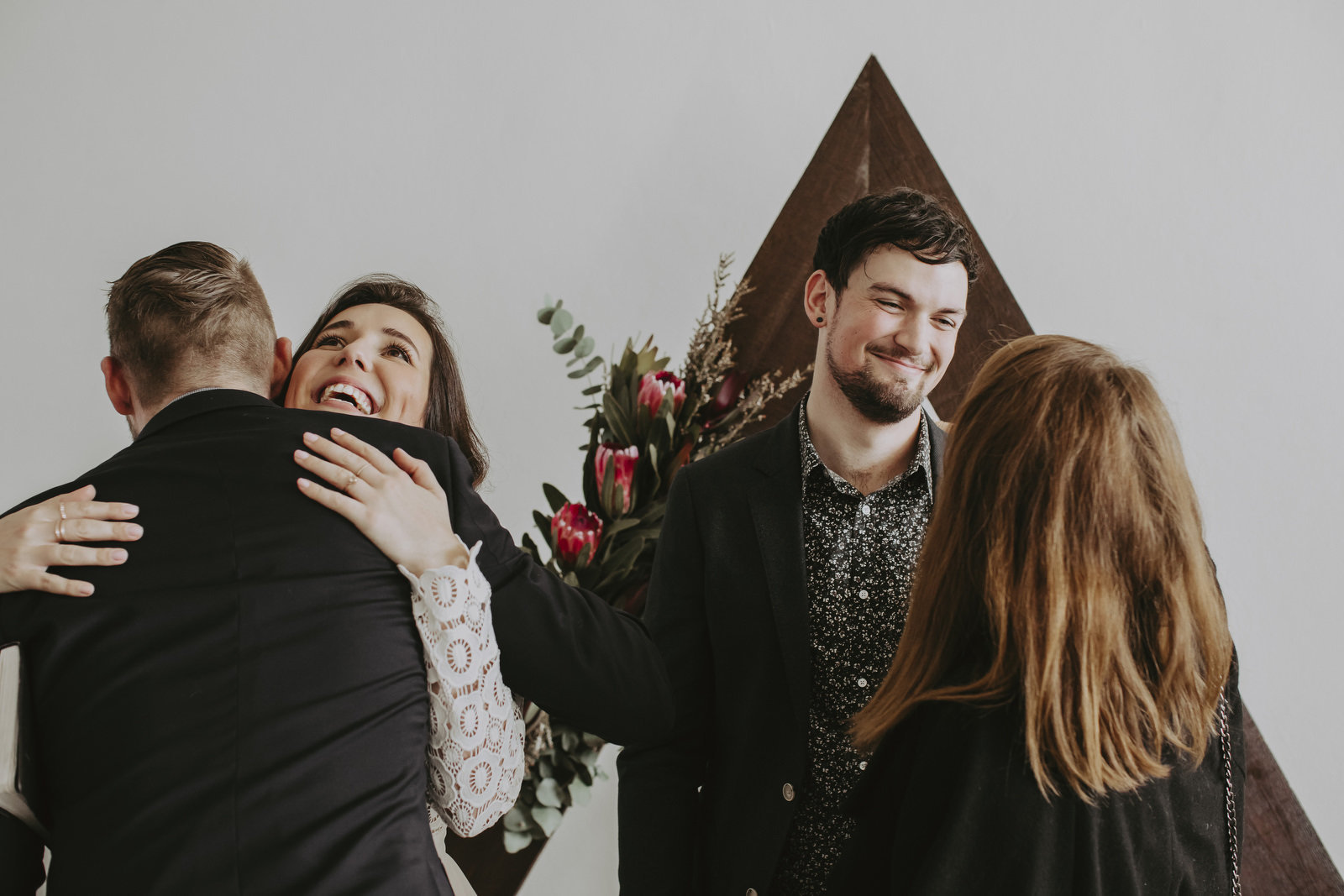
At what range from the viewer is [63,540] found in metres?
1.00

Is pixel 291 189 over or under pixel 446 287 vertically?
over

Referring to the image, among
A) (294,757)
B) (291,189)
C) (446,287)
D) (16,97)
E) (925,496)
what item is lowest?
(294,757)

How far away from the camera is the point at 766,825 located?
4.47 feet

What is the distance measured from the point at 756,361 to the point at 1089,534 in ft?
4.43

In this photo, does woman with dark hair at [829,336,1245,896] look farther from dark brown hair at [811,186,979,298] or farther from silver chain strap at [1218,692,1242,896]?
dark brown hair at [811,186,979,298]

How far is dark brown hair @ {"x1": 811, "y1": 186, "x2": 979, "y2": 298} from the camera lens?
4.97 ft

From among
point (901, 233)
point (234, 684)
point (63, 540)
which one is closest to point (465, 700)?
point (234, 684)

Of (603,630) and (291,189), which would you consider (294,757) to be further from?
(291,189)

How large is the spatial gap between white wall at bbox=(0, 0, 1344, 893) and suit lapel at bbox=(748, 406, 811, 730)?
75 centimetres

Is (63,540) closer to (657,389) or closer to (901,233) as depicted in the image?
(657,389)

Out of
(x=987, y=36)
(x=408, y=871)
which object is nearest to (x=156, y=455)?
(x=408, y=871)

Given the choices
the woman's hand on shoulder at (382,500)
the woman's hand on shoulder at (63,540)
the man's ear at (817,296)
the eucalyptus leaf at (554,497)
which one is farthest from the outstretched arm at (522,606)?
the man's ear at (817,296)

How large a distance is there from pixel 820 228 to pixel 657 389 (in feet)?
2.39

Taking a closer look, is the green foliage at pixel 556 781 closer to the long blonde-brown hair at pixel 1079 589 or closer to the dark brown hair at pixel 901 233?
the long blonde-brown hair at pixel 1079 589
